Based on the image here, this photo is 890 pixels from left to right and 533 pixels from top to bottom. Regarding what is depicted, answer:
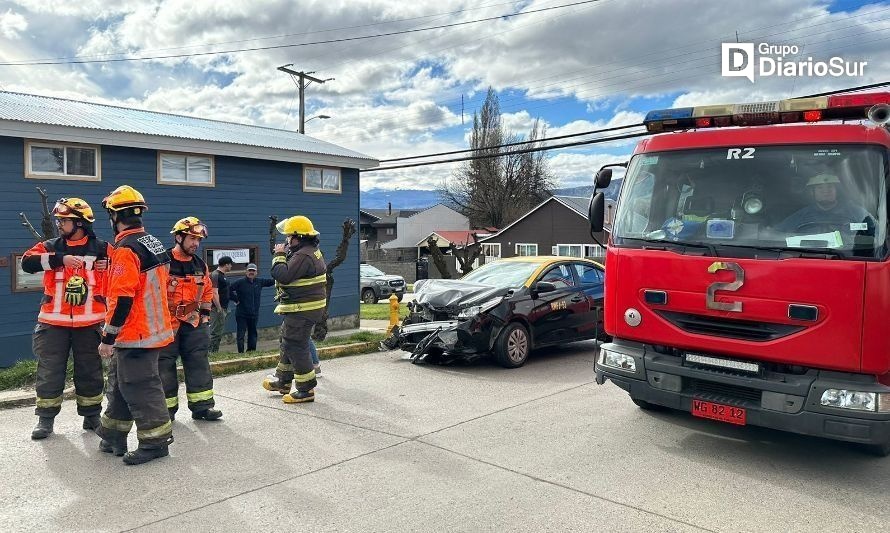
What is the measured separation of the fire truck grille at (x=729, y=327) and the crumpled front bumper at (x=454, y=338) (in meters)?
3.39

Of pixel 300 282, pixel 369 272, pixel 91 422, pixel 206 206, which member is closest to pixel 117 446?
pixel 91 422

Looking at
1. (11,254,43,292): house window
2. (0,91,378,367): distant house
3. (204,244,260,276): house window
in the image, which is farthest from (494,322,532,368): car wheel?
(11,254,43,292): house window

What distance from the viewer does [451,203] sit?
64875 mm

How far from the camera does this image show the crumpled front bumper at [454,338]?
8.23 meters

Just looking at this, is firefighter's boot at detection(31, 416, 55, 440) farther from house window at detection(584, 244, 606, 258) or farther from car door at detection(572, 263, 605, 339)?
house window at detection(584, 244, 606, 258)

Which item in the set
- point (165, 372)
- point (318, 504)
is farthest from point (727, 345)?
point (165, 372)

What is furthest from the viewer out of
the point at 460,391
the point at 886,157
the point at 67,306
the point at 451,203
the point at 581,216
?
the point at 451,203

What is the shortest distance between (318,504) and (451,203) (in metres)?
61.3

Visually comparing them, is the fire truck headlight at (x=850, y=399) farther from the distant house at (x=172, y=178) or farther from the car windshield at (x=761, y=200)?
the distant house at (x=172, y=178)

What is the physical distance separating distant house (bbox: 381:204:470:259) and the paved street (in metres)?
61.1

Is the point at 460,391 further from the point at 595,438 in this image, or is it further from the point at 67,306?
the point at 67,306

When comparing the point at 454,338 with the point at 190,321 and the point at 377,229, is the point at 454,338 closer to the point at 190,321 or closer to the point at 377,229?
the point at 190,321

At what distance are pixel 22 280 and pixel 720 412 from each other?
10871 millimetres

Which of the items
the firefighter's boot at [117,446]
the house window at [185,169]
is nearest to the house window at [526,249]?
the house window at [185,169]
